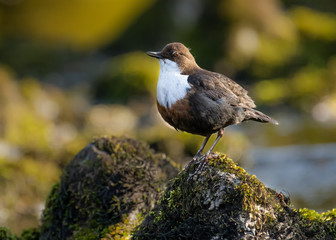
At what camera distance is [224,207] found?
143 inches

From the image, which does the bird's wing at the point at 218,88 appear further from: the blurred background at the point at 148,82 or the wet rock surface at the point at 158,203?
the blurred background at the point at 148,82

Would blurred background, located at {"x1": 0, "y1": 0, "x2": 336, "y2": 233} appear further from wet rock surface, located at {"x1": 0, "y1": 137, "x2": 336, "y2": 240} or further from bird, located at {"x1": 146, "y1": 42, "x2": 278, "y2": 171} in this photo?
bird, located at {"x1": 146, "y1": 42, "x2": 278, "y2": 171}

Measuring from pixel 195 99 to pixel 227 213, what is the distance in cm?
128

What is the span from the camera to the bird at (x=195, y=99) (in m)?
4.51

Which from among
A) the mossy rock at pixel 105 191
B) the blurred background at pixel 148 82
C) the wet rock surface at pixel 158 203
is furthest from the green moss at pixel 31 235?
the blurred background at pixel 148 82

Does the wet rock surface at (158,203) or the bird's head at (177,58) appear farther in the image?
the bird's head at (177,58)

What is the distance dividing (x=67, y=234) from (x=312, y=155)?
691 cm

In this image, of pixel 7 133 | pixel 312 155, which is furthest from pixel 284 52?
pixel 7 133

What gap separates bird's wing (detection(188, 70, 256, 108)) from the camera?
4.64 m

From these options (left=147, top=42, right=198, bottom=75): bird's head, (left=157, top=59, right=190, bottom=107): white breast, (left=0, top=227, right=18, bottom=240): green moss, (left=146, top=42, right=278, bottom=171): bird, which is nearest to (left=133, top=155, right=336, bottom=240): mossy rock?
(left=146, top=42, right=278, bottom=171): bird

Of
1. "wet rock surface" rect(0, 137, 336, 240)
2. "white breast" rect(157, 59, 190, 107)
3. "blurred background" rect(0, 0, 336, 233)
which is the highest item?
"blurred background" rect(0, 0, 336, 233)

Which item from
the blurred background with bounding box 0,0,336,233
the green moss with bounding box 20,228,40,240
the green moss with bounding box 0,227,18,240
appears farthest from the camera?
the blurred background with bounding box 0,0,336,233

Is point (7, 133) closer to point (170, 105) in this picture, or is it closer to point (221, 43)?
point (170, 105)

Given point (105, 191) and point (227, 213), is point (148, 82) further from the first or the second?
point (227, 213)
